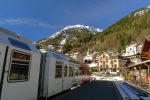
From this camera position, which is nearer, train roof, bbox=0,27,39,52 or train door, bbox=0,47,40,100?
train door, bbox=0,47,40,100

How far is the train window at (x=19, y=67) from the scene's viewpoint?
23.1ft

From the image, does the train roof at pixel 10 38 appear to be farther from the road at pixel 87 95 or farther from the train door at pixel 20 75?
Result: the road at pixel 87 95

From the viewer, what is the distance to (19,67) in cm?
748

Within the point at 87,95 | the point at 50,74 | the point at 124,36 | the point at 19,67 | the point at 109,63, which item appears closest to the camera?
the point at 19,67

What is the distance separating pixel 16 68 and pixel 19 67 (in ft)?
0.59

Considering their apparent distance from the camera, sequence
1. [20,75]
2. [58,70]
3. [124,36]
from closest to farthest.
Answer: [20,75]
[58,70]
[124,36]

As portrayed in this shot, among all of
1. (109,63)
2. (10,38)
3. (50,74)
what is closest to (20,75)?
(10,38)

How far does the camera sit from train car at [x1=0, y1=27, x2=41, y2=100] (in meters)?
6.58

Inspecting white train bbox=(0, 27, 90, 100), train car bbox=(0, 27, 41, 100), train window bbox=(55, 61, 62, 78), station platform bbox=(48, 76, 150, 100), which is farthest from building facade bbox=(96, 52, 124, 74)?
train car bbox=(0, 27, 41, 100)

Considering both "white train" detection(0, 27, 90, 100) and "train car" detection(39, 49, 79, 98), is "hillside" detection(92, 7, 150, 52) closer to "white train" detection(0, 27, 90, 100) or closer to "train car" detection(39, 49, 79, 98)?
"train car" detection(39, 49, 79, 98)

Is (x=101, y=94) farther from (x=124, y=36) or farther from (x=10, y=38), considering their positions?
(x=124, y=36)

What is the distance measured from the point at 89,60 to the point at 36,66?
123 m

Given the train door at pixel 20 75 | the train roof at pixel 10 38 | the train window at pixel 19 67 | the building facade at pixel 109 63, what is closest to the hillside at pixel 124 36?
the building facade at pixel 109 63

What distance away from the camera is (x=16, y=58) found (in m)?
7.27
